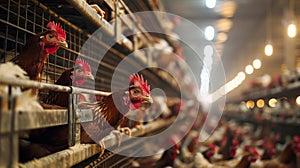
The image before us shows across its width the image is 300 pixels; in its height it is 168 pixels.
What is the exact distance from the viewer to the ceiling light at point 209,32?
396 inches

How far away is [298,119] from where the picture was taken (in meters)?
6.01

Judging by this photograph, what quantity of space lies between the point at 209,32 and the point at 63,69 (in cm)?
852

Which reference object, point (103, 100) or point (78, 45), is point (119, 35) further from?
point (103, 100)

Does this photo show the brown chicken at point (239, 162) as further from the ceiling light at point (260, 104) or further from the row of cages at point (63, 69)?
the ceiling light at point (260, 104)

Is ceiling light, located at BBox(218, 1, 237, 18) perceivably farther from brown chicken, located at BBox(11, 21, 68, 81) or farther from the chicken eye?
brown chicken, located at BBox(11, 21, 68, 81)

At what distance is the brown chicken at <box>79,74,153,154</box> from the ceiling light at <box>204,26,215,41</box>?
27.5ft

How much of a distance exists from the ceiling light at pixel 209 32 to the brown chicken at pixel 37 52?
8.86 meters

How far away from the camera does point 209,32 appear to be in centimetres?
1028

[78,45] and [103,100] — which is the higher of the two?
[78,45]

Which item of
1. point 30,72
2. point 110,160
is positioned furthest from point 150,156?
point 30,72

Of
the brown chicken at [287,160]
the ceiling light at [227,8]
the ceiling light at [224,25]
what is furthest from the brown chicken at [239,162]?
the ceiling light at [224,25]

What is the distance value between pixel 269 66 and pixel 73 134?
1348 centimetres

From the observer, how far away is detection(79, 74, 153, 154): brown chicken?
1596 mm

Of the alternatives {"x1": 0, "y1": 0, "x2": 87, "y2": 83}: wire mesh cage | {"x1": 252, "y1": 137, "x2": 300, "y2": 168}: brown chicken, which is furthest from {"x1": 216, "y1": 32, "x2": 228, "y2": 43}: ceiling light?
{"x1": 0, "y1": 0, "x2": 87, "y2": 83}: wire mesh cage
